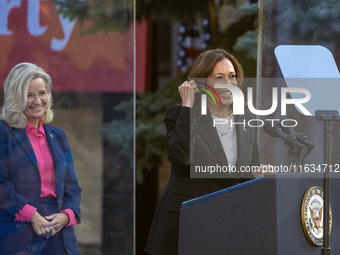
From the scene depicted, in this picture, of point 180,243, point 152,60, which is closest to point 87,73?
point 180,243

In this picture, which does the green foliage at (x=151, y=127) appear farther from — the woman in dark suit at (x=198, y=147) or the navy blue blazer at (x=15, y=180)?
Result: the navy blue blazer at (x=15, y=180)

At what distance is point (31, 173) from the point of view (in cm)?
265

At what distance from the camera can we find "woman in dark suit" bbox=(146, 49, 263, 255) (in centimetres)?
258

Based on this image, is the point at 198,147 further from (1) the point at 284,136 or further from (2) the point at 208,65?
(1) the point at 284,136

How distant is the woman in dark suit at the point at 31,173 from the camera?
263cm

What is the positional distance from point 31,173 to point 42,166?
0.25ft

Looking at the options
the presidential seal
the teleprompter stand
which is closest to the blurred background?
the teleprompter stand

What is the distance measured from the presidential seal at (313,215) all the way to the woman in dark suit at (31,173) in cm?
153

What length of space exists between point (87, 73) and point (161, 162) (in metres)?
2.17

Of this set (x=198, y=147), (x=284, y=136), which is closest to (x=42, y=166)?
(x=198, y=147)

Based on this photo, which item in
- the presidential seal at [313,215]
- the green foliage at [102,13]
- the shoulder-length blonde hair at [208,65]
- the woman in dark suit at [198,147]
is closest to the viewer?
the presidential seal at [313,215]

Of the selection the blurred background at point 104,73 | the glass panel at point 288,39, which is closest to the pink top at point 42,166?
the blurred background at point 104,73

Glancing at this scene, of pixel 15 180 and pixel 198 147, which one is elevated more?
pixel 198 147

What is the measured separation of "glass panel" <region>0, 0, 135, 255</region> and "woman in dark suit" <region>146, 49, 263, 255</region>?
1.88 feet
